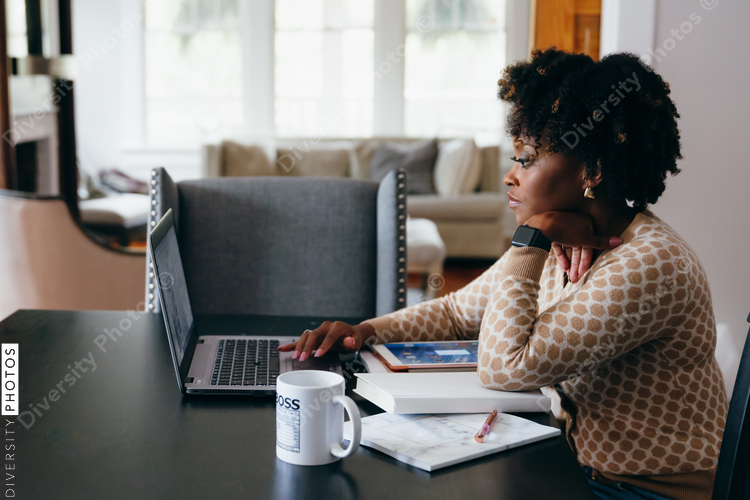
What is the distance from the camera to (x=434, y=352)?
109 cm

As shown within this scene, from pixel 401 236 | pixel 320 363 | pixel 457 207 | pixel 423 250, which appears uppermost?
pixel 401 236

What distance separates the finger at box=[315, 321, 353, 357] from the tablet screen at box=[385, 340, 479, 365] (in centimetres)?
8

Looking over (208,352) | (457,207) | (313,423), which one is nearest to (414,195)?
(457,207)

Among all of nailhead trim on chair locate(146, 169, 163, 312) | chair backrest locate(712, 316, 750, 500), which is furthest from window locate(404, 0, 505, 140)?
chair backrest locate(712, 316, 750, 500)

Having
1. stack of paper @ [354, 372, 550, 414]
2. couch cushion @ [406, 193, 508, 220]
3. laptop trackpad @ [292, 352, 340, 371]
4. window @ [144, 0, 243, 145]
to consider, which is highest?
window @ [144, 0, 243, 145]

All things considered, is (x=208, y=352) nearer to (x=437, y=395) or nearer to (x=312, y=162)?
(x=437, y=395)

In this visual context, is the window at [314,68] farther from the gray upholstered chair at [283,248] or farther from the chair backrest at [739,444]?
the chair backrest at [739,444]

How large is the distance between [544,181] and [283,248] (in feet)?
2.58

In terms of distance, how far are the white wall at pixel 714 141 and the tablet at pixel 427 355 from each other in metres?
0.94

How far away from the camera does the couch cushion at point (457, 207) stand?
4777 mm

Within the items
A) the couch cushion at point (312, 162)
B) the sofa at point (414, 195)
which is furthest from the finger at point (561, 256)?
the couch cushion at point (312, 162)

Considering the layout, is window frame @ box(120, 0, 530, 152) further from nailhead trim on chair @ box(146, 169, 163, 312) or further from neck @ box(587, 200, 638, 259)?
neck @ box(587, 200, 638, 259)

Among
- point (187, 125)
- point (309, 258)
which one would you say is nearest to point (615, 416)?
point (309, 258)

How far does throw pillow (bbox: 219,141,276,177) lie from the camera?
466cm
